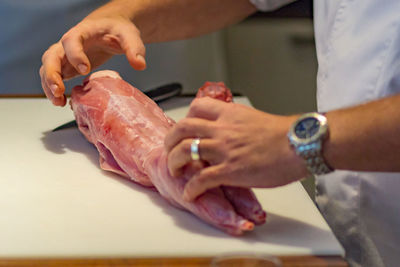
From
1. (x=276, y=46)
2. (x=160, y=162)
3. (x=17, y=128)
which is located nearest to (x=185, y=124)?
(x=160, y=162)

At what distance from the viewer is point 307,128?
37.9 inches

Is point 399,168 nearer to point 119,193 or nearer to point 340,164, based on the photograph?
point 340,164

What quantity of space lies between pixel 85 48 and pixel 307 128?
86cm

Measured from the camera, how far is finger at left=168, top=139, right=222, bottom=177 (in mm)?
1027

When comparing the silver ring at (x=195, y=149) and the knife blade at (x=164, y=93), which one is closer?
the silver ring at (x=195, y=149)

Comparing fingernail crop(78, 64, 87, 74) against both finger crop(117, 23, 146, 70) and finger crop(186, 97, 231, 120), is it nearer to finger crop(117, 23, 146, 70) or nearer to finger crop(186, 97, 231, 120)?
finger crop(117, 23, 146, 70)

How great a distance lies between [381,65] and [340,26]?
0.16m

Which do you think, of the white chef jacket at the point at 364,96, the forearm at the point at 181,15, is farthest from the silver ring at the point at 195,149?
the forearm at the point at 181,15

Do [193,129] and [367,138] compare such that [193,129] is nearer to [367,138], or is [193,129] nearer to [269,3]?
[367,138]

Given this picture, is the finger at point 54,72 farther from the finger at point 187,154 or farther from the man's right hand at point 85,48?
the finger at point 187,154

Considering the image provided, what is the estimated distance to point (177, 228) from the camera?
1080 mm

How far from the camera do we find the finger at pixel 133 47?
141cm

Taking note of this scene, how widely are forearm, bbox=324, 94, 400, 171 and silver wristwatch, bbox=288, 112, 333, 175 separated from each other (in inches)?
0.5

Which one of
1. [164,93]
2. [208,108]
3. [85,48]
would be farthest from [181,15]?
[208,108]
